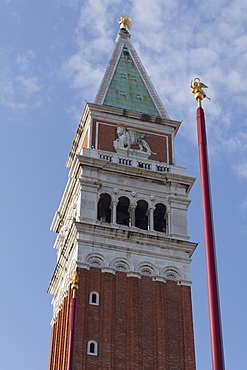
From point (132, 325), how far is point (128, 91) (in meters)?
21.3

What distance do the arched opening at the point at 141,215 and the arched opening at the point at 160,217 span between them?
2.46 feet

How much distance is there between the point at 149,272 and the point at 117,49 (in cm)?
2371

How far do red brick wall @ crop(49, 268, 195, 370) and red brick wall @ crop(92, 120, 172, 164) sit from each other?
10724mm

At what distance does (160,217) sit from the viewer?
53875 mm

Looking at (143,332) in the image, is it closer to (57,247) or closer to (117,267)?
(117,267)

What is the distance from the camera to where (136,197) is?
5319 cm

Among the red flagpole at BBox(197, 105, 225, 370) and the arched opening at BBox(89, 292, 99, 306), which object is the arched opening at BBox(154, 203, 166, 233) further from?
the red flagpole at BBox(197, 105, 225, 370)

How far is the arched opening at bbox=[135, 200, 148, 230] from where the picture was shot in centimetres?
5338

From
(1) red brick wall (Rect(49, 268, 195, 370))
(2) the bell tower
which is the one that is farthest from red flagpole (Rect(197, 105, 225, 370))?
(1) red brick wall (Rect(49, 268, 195, 370))

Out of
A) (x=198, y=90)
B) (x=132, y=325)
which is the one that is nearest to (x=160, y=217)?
(x=132, y=325)

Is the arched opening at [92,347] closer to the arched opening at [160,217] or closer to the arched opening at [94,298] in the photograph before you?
the arched opening at [94,298]

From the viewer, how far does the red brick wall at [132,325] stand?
45531 mm

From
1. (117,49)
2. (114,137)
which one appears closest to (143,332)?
(114,137)

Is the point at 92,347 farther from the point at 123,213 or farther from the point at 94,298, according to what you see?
the point at 123,213
